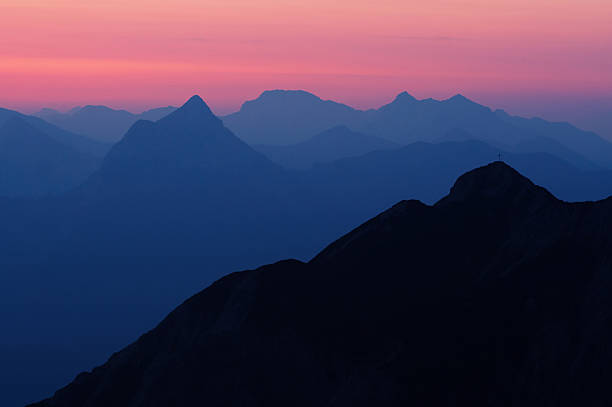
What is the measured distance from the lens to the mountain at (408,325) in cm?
5316

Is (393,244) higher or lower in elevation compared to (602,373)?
higher

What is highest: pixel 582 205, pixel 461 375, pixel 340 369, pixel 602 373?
pixel 582 205

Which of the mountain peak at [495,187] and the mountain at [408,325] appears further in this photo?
the mountain peak at [495,187]

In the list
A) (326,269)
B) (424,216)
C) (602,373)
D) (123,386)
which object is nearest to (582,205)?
(424,216)

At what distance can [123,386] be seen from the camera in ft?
217

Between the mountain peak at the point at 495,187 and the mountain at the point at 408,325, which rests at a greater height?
the mountain peak at the point at 495,187

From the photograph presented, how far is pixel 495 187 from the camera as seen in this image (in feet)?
257

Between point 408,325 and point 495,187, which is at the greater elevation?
point 495,187

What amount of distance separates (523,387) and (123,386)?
117 ft

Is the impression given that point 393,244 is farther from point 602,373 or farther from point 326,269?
point 602,373

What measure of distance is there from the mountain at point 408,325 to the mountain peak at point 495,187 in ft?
3.33

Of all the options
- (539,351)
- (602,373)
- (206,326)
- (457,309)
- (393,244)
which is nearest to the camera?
(602,373)

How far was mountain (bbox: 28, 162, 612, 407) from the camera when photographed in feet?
174

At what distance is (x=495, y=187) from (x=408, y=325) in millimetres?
25816
